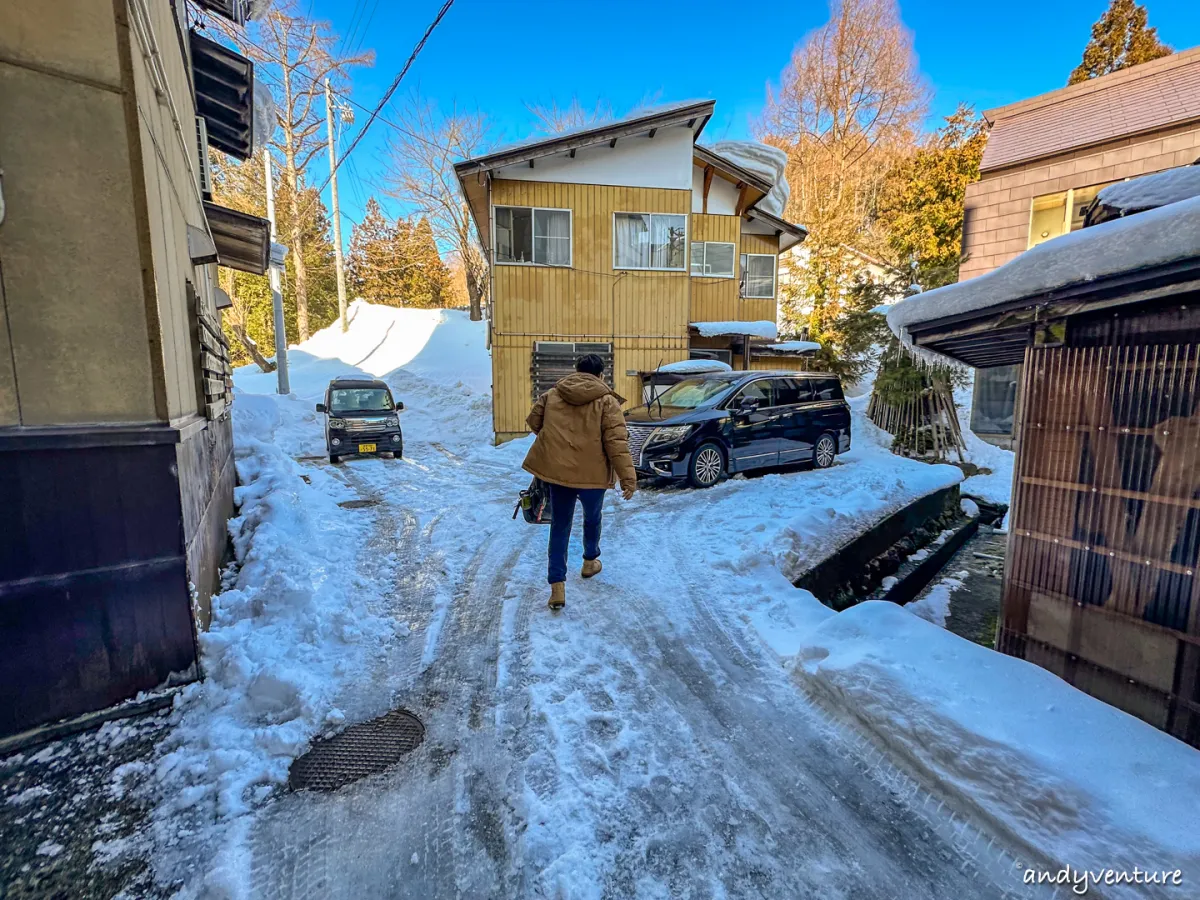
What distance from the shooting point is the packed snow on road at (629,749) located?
72.9 inches

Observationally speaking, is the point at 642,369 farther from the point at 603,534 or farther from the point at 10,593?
the point at 10,593

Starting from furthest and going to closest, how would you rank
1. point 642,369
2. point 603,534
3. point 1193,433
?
point 642,369 < point 603,534 < point 1193,433

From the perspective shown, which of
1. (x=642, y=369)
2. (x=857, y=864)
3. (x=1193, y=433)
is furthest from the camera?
(x=642, y=369)

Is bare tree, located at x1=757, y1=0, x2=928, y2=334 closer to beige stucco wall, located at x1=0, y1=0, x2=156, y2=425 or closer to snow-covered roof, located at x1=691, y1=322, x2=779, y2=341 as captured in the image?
snow-covered roof, located at x1=691, y1=322, x2=779, y2=341

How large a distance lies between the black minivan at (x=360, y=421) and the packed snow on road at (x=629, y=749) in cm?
613

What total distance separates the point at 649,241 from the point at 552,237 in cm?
256

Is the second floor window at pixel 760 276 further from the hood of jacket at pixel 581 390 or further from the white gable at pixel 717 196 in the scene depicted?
the hood of jacket at pixel 581 390

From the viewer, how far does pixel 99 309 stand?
2.49m

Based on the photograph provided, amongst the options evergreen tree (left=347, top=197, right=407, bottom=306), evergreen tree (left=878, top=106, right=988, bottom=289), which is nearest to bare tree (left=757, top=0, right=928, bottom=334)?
evergreen tree (left=878, top=106, right=988, bottom=289)

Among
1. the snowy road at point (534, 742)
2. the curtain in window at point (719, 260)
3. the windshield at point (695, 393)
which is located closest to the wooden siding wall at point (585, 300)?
the curtain in window at point (719, 260)

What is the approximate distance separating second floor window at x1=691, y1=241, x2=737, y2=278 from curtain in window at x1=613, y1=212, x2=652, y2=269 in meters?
2.13

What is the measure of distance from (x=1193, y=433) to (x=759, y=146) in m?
17.3

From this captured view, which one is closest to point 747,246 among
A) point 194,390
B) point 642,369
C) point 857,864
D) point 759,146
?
point 759,146

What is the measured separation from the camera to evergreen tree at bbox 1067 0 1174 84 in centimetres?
1842
